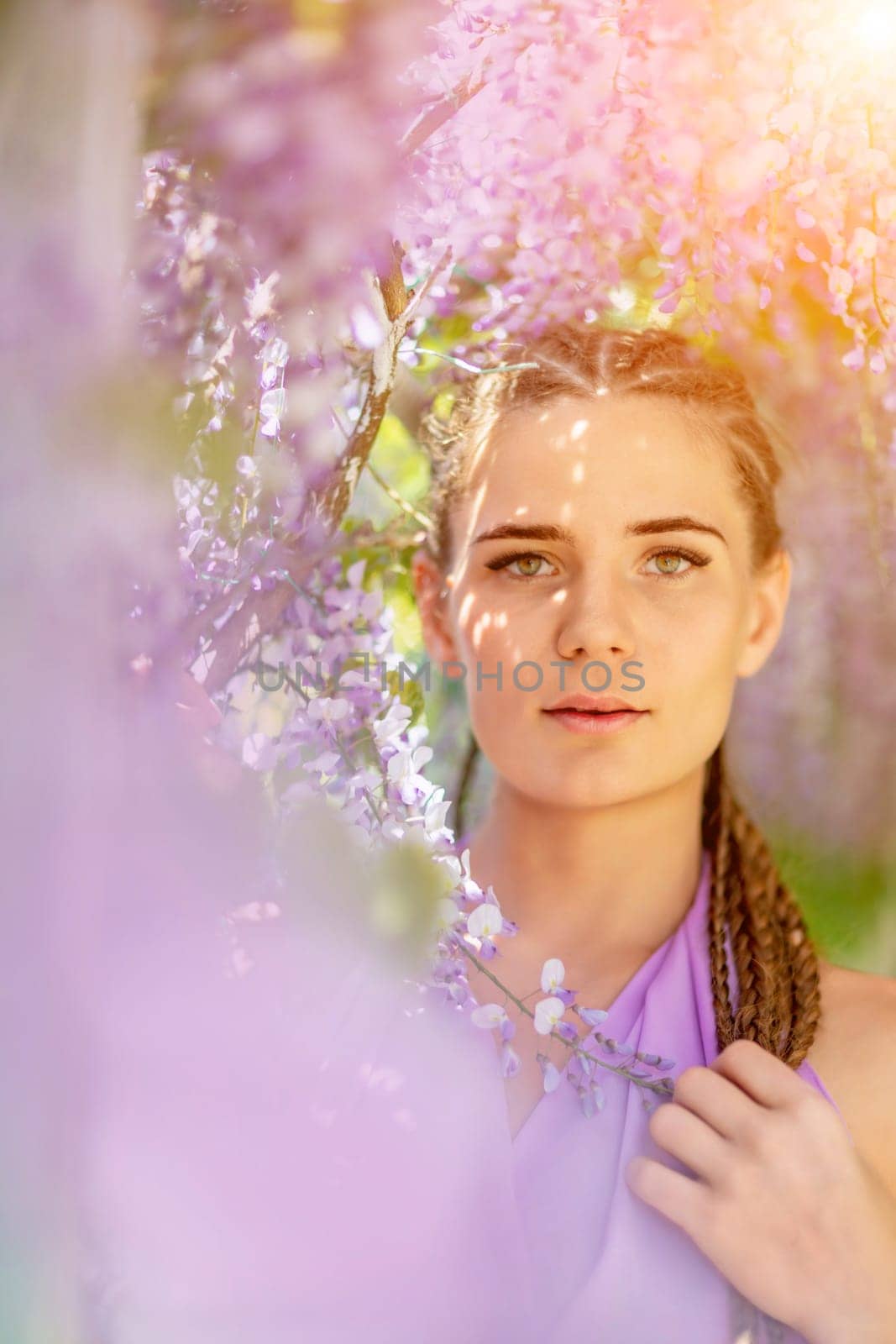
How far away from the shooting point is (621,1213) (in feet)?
4.27

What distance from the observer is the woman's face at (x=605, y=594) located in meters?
1.45

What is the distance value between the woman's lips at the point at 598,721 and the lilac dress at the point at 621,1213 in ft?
0.93

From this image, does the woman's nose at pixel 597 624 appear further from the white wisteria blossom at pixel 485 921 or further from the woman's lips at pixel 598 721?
the white wisteria blossom at pixel 485 921

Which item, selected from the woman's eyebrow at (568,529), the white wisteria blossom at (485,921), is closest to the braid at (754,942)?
the white wisteria blossom at (485,921)

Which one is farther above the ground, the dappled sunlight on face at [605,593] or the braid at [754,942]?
the dappled sunlight on face at [605,593]

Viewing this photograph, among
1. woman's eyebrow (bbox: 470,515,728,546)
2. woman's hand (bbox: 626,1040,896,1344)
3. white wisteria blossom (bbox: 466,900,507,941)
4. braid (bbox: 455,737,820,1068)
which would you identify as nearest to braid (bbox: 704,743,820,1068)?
braid (bbox: 455,737,820,1068)

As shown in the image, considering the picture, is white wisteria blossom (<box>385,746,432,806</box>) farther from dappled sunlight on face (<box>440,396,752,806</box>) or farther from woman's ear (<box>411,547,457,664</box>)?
woman's ear (<box>411,547,457,664</box>)

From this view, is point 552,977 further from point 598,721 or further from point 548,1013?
point 598,721

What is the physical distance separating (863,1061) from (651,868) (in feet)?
1.06

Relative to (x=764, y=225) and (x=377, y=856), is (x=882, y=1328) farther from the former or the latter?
(x=764, y=225)

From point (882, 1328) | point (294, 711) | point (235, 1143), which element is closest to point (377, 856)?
point (294, 711)

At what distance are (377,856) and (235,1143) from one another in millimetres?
337

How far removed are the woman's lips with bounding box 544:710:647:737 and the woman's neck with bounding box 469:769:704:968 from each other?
11 centimetres

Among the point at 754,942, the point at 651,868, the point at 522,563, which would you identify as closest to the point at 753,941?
the point at 754,942
